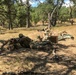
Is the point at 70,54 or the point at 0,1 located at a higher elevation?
the point at 0,1

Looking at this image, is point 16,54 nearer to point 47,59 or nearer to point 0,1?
point 47,59

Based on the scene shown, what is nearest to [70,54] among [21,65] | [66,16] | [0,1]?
[21,65]

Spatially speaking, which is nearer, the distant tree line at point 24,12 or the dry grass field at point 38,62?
the distant tree line at point 24,12

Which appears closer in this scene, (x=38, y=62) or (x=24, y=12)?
(x=38, y=62)

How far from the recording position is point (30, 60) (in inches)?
586

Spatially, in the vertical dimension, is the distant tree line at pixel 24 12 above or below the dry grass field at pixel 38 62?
above

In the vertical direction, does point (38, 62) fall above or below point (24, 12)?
below

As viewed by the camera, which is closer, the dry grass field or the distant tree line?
the distant tree line

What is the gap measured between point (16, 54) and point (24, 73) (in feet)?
13.0

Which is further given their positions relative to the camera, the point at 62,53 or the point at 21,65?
the point at 62,53

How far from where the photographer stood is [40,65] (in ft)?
45.8

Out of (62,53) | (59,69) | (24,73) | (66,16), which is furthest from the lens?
(66,16)

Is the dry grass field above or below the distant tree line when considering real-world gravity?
below

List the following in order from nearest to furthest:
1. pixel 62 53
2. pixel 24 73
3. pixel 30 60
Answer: pixel 24 73 → pixel 30 60 → pixel 62 53
